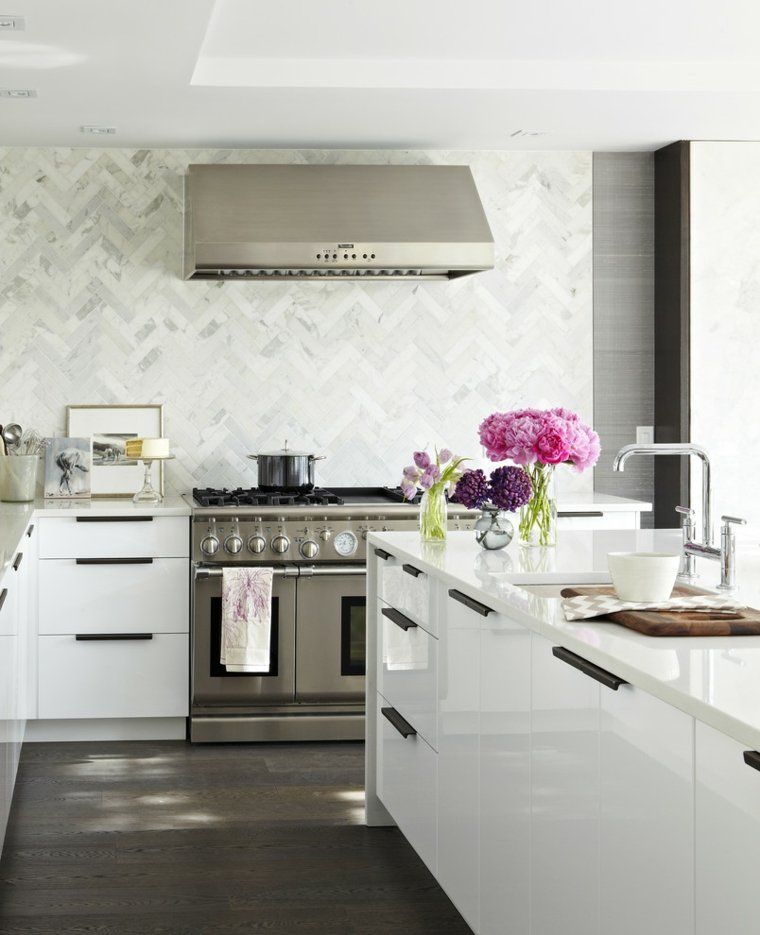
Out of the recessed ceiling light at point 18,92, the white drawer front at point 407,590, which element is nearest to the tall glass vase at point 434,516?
the white drawer front at point 407,590

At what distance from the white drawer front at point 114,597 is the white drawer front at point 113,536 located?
0.04 meters

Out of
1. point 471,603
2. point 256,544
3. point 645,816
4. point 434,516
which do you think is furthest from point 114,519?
point 645,816

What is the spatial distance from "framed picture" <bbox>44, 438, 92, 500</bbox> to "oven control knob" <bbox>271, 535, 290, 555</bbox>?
1.02 meters

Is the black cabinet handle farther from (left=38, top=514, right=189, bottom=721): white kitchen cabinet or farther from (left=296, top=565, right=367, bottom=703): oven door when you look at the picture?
(left=38, top=514, right=189, bottom=721): white kitchen cabinet

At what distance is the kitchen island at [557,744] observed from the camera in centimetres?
152

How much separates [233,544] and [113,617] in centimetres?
56

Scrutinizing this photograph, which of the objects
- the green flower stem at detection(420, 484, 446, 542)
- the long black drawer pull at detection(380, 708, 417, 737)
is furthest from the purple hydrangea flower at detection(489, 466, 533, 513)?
the long black drawer pull at detection(380, 708, 417, 737)

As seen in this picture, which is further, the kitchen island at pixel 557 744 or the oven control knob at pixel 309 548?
the oven control knob at pixel 309 548

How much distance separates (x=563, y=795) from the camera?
2057 millimetres

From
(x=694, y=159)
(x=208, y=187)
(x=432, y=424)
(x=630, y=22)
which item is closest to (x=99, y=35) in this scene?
(x=208, y=187)

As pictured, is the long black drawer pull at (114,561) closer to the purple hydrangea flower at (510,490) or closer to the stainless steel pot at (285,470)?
the stainless steel pot at (285,470)

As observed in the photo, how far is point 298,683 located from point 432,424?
140 centimetres

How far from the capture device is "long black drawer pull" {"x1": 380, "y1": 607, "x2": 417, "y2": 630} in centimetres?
315

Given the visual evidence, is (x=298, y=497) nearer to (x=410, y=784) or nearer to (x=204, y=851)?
(x=204, y=851)
